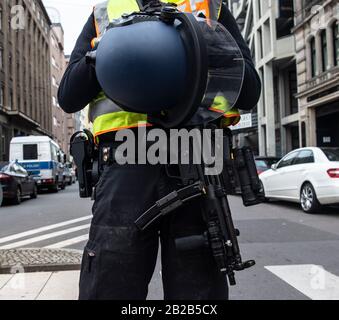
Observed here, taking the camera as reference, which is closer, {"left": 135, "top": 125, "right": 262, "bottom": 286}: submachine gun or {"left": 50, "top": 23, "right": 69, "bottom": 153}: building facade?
{"left": 135, "top": 125, "right": 262, "bottom": 286}: submachine gun

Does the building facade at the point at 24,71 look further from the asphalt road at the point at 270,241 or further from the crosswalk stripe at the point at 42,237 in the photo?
the crosswalk stripe at the point at 42,237

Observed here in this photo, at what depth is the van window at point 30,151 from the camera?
2195 centimetres

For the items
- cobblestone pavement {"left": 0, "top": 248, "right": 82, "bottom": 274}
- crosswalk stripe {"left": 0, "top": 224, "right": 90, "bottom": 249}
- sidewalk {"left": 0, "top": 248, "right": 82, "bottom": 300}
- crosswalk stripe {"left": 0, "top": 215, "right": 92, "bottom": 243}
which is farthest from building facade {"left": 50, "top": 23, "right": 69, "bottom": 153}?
sidewalk {"left": 0, "top": 248, "right": 82, "bottom": 300}

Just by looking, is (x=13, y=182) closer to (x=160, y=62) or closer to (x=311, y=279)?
(x=311, y=279)

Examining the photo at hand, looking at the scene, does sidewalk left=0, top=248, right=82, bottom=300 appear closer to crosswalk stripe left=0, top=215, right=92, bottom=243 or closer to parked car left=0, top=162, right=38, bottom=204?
crosswalk stripe left=0, top=215, right=92, bottom=243

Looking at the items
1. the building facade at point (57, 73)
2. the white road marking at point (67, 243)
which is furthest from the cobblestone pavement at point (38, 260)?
the building facade at point (57, 73)

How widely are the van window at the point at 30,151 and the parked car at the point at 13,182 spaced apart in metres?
5.78

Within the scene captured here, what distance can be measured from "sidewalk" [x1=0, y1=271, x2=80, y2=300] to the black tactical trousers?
6.91 feet

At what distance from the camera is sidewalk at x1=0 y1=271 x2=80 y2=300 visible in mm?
3900

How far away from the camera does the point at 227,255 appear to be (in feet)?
5.32

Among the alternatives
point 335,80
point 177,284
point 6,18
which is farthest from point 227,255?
point 6,18

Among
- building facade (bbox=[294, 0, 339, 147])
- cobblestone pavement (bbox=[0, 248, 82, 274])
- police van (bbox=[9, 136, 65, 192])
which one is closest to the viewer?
cobblestone pavement (bbox=[0, 248, 82, 274])

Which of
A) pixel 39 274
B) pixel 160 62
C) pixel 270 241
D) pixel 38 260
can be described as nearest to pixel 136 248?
pixel 160 62
